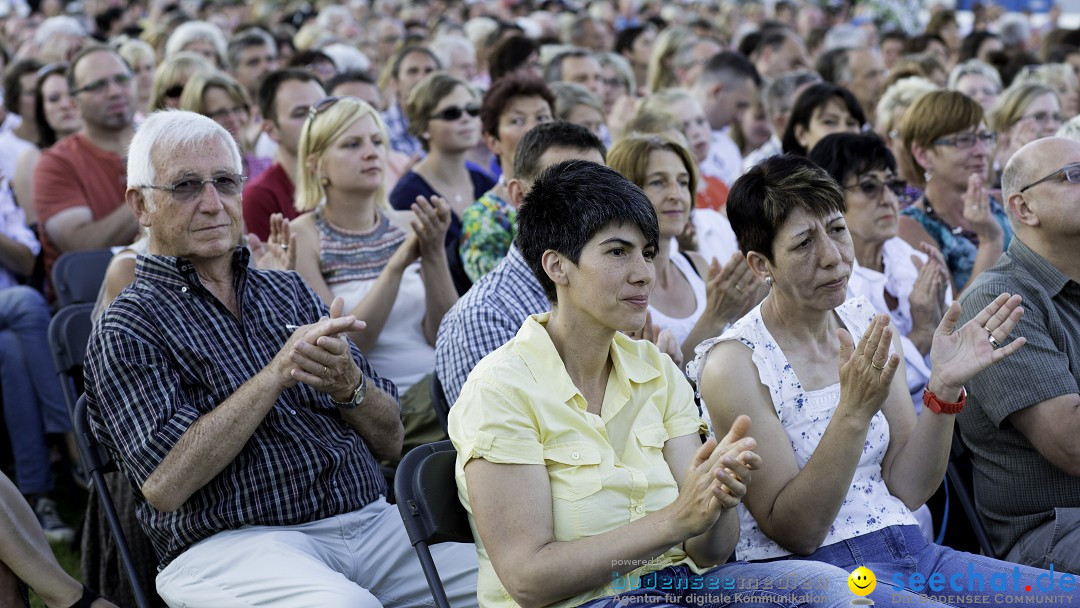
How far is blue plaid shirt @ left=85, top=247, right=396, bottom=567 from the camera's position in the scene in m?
2.81

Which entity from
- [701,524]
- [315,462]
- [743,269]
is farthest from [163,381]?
[743,269]

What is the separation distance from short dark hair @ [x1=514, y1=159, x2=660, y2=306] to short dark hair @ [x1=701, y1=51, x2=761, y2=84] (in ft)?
18.7

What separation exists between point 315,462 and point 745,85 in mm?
5929

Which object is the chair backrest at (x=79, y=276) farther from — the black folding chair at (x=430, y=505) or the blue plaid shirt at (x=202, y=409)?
the black folding chair at (x=430, y=505)

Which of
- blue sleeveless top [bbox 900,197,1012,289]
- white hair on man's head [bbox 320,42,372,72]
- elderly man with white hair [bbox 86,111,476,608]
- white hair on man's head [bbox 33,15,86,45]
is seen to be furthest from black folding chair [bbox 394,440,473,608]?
white hair on man's head [bbox 33,15,86,45]

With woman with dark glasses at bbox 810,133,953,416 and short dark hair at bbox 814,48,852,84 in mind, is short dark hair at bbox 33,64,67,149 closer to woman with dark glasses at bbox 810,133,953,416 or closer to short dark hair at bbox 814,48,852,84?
woman with dark glasses at bbox 810,133,953,416

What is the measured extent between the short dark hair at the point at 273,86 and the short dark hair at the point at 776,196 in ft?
10.4

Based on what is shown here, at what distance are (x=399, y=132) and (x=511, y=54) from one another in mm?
1203

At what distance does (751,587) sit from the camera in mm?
2574

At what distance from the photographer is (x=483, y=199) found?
4.42 meters

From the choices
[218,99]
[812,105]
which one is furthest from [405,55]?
[812,105]

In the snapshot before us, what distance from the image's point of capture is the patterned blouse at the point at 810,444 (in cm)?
284

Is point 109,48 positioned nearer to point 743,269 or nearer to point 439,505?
point 743,269

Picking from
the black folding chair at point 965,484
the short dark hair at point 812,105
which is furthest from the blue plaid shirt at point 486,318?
the short dark hair at point 812,105
